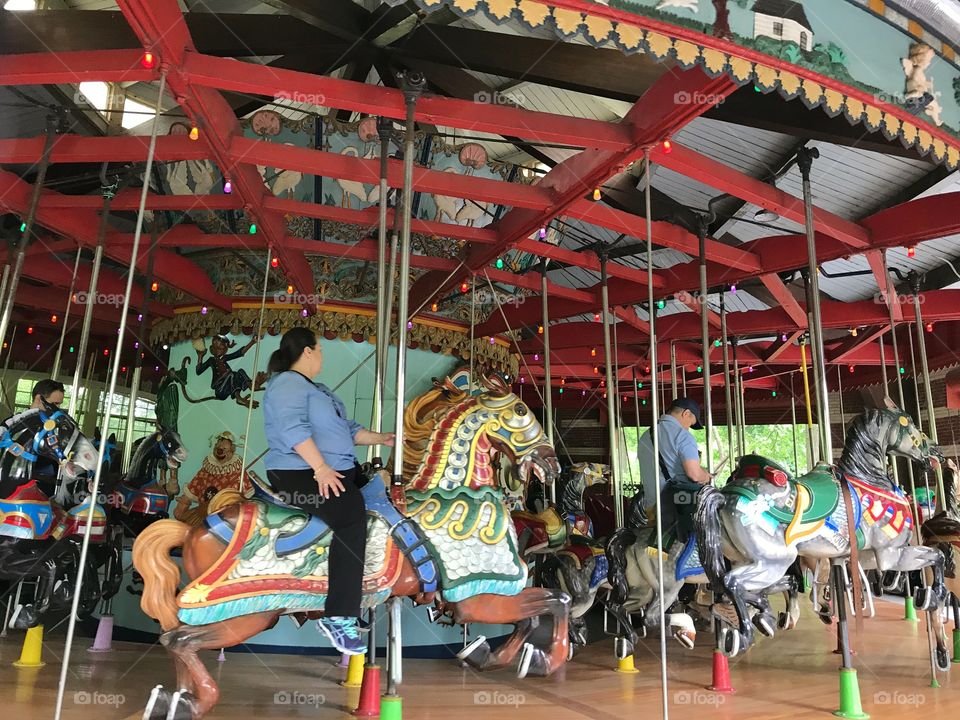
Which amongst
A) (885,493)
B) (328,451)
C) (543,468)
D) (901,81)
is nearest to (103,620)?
(328,451)

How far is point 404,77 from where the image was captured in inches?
143

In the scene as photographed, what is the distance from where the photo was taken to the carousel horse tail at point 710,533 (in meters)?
4.52

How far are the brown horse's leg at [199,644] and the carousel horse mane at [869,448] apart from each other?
389cm

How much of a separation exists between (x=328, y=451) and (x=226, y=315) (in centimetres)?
413

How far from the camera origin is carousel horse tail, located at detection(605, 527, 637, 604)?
17.7 feet

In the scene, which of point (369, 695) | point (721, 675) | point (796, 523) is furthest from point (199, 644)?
point (721, 675)

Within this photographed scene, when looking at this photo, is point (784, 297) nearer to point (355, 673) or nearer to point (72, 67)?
point (355, 673)

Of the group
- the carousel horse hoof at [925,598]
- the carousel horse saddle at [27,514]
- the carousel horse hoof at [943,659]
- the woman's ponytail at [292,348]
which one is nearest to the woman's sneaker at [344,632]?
the woman's ponytail at [292,348]

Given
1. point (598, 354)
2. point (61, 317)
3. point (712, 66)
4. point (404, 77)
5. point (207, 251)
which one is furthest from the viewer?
point (598, 354)

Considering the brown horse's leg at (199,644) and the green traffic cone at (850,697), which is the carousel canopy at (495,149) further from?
the green traffic cone at (850,697)

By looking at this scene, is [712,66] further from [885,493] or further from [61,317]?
[61,317]

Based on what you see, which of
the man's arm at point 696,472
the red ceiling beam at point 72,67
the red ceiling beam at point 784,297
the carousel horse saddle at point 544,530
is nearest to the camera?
the red ceiling beam at point 72,67

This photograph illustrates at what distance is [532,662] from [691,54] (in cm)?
287

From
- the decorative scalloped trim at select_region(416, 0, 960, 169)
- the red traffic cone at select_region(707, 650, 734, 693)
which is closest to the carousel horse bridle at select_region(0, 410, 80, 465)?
the decorative scalloped trim at select_region(416, 0, 960, 169)
